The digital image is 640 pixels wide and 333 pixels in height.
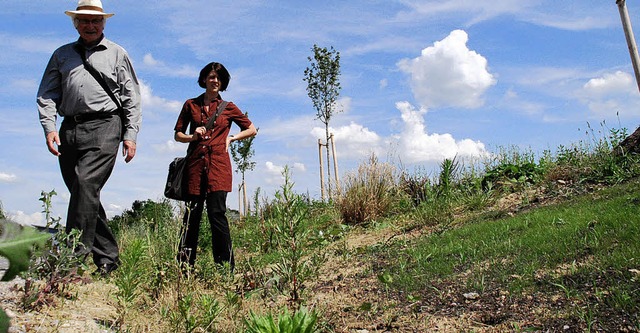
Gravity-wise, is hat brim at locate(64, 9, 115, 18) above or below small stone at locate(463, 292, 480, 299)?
above

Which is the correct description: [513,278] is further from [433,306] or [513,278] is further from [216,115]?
[216,115]

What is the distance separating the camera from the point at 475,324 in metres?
3.05

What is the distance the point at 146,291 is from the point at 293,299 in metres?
1.15

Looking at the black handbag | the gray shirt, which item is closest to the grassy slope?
the black handbag

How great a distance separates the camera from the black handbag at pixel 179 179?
4430 millimetres

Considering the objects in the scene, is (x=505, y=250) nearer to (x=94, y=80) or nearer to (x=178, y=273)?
(x=178, y=273)

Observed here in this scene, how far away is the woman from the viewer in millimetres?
4332

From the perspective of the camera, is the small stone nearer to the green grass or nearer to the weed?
the green grass

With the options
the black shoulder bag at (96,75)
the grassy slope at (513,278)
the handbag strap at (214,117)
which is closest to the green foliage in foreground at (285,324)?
the grassy slope at (513,278)

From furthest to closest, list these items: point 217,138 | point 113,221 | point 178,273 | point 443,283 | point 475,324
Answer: point 113,221, point 217,138, point 443,283, point 178,273, point 475,324

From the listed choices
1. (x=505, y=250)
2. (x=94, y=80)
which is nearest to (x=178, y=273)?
(x=94, y=80)

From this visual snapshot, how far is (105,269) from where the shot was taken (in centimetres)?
421

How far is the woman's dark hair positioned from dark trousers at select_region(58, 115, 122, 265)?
85cm

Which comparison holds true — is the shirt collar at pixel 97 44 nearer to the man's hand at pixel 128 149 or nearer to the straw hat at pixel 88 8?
the straw hat at pixel 88 8
